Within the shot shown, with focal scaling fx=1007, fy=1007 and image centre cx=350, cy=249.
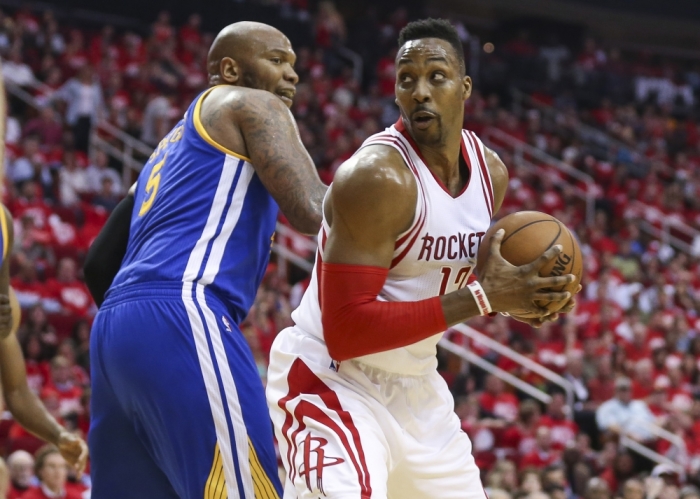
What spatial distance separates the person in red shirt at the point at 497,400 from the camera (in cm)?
1011

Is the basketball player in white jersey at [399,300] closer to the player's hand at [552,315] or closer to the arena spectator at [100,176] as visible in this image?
the player's hand at [552,315]

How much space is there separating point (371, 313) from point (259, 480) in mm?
591

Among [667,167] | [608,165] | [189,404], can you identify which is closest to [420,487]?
[189,404]

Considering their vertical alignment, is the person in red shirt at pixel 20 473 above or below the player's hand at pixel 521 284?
below

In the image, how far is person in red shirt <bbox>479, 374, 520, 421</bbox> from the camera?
10109mm

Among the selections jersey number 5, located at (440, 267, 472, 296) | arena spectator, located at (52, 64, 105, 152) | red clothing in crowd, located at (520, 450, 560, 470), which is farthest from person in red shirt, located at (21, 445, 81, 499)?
arena spectator, located at (52, 64, 105, 152)

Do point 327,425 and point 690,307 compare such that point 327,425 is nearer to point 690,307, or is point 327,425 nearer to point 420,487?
point 420,487

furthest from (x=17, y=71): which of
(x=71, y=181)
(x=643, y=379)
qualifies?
(x=643, y=379)

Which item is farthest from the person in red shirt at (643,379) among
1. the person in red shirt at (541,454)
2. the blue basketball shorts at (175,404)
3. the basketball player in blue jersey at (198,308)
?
the blue basketball shorts at (175,404)

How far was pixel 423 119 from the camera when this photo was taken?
127 inches

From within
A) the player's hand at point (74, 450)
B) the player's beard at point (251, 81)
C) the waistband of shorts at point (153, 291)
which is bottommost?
the player's hand at point (74, 450)

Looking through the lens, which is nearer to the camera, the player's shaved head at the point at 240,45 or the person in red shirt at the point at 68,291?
the player's shaved head at the point at 240,45

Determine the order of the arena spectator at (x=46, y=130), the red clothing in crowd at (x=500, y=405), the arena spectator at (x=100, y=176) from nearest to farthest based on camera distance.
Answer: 1. the red clothing in crowd at (x=500, y=405)
2. the arena spectator at (x=100, y=176)
3. the arena spectator at (x=46, y=130)

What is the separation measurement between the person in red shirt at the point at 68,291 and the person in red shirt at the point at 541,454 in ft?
13.9
